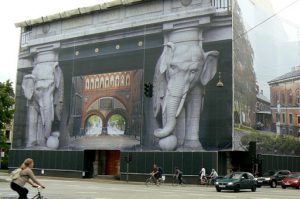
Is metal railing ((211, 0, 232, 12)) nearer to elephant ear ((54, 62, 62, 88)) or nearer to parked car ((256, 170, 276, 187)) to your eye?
parked car ((256, 170, 276, 187))

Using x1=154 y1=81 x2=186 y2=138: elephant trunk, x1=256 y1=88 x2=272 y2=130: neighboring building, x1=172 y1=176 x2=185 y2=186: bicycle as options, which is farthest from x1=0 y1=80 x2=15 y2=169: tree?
x1=256 y1=88 x2=272 y2=130: neighboring building

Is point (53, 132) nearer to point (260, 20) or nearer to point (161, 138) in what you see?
point (161, 138)

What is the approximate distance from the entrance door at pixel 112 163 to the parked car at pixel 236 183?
21408 mm

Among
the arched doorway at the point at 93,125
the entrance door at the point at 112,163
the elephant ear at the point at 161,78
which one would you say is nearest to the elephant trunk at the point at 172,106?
the elephant ear at the point at 161,78

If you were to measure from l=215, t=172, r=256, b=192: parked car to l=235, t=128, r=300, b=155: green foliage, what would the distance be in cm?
1052

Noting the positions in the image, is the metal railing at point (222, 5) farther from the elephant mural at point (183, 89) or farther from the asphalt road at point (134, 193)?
the asphalt road at point (134, 193)

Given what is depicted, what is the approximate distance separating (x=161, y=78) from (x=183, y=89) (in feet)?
9.82

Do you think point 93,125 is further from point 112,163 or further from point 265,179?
point 265,179

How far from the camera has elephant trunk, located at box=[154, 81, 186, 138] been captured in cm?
4403

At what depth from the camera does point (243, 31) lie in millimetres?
44250

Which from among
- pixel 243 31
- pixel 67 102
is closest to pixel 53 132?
pixel 67 102

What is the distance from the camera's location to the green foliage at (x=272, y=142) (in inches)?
1700

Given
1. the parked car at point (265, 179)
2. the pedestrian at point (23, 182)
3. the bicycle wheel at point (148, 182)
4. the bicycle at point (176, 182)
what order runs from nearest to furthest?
the pedestrian at point (23, 182), the parked car at point (265, 179), the bicycle wheel at point (148, 182), the bicycle at point (176, 182)

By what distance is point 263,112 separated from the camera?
46.7 meters
